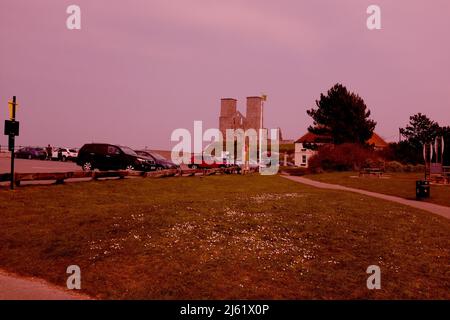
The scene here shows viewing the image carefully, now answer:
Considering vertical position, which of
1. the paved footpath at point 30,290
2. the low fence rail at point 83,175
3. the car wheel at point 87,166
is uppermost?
the car wheel at point 87,166

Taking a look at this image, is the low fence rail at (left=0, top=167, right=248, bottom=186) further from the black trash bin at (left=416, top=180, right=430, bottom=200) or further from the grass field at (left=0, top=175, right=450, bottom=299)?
the black trash bin at (left=416, top=180, right=430, bottom=200)

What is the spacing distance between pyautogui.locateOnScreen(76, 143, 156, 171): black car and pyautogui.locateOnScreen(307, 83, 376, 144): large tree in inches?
1520

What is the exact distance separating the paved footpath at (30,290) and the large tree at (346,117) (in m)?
54.3

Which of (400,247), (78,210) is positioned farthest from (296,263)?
(78,210)

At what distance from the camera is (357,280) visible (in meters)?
6.74

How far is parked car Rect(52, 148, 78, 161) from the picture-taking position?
4878 centimetres

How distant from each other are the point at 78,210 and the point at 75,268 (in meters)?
4.81

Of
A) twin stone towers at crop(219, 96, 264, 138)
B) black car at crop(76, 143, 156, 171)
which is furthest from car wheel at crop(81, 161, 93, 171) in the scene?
twin stone towers at crop(219, 96, 264, 138)

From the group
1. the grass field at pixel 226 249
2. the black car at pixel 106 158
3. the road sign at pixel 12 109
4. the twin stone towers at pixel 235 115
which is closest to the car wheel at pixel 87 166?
the black car at pixel 106 158

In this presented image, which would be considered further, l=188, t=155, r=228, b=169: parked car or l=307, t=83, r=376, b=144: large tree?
l=307, t=83, r=376, b=144: large tree

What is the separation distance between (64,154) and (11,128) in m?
36.7

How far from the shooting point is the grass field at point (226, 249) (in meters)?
6.40

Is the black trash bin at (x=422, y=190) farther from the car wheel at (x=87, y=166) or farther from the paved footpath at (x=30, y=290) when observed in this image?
the car wheel at (x=87, y=166)
